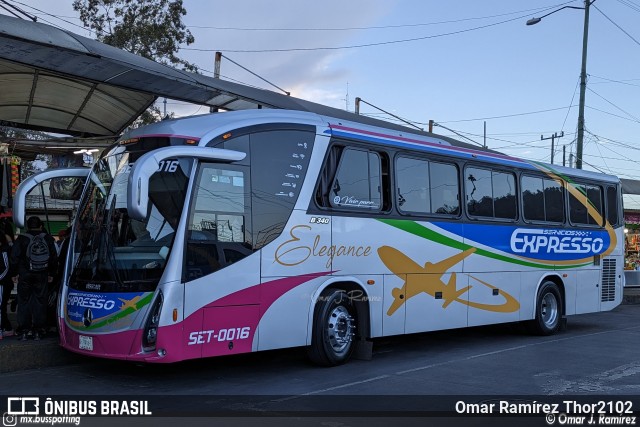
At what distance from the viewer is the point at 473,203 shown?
12391mm

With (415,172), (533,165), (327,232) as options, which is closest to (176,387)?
(327,232)

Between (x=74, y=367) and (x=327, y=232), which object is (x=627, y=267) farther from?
(x=74, y=367)

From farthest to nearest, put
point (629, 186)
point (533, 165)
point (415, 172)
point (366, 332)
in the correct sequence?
point (629, 186) < point (533, 165) < point (415, 172) < point (366, 332)

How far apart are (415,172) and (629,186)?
39.4 metres

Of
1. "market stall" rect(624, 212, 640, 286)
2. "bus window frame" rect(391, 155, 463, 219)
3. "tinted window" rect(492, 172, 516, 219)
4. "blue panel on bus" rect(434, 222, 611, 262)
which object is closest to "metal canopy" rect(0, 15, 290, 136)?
"bus window frame" rect(391, 155, 463, 219)

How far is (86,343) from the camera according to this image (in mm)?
8414

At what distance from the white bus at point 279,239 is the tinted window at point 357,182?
0.02 meters

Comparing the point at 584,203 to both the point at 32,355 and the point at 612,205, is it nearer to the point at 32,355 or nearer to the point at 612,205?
the point at 612,205

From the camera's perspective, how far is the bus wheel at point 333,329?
31.4ft

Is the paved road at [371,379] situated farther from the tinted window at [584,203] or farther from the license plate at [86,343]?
the tinted window at [584,203]

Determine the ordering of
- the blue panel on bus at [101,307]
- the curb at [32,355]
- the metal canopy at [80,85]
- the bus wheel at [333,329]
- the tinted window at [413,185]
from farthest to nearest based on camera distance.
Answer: the tinted window at [413,185] → the metal canopy at [80,85] → the bus wheel at [333,329] → the curb at [32,355] → the blue panel on bus at [101,307]

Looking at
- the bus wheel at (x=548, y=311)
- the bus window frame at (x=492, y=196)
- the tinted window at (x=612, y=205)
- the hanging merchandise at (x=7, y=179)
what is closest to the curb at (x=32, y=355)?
the hanging merchandise at (x=7, y=179)

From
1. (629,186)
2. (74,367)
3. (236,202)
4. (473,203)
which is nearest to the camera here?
(236,202)

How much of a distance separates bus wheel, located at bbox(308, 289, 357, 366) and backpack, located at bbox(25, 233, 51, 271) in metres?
3.87
